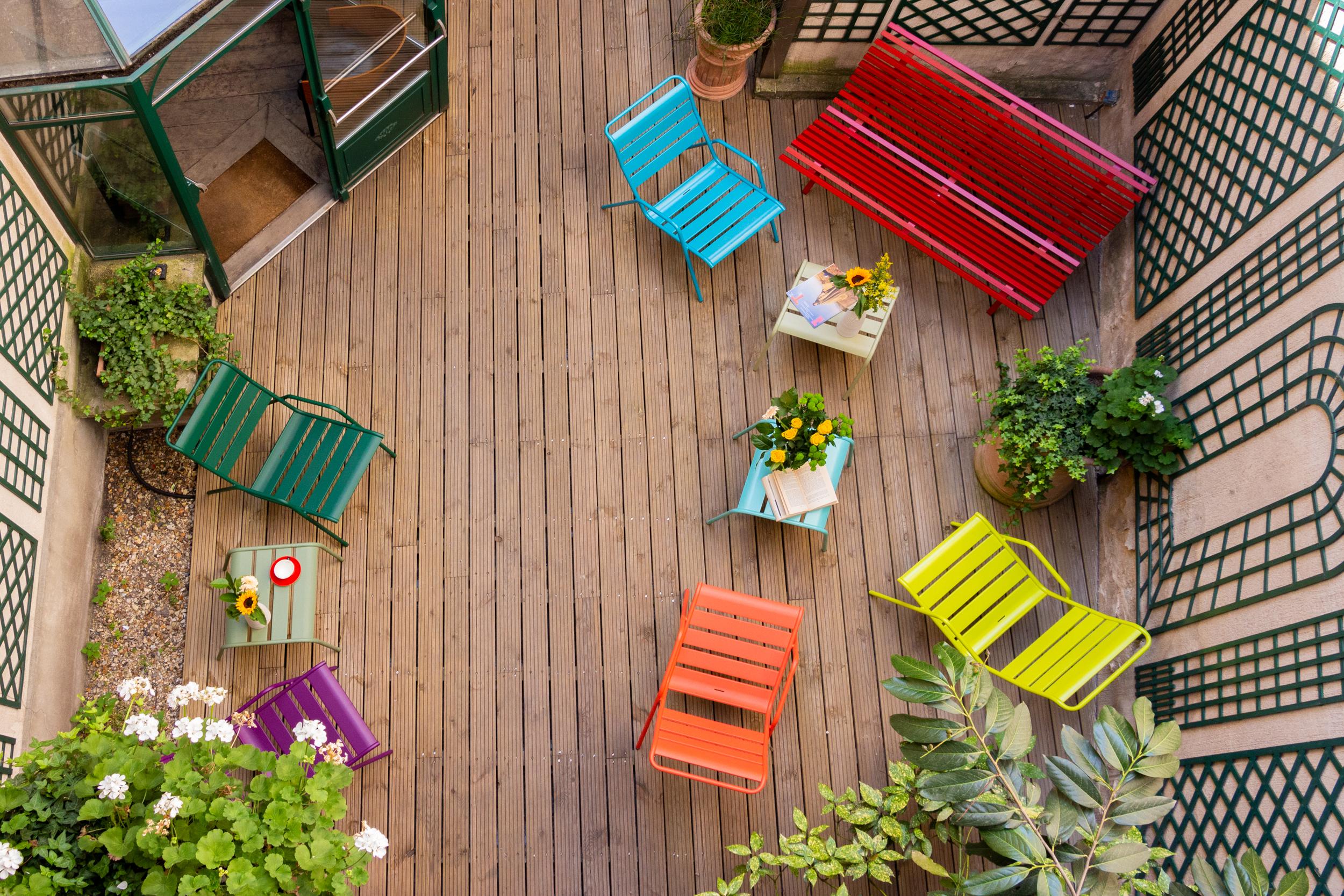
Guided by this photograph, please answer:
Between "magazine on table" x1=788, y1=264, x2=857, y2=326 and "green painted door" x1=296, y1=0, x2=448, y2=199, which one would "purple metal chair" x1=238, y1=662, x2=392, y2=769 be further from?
"magazine on table" x1=788, y1=264, x2=857, y2=326

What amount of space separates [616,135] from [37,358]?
301cm

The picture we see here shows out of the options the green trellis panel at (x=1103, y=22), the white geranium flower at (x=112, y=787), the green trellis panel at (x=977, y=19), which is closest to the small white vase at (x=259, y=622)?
the white geranium flower at (x=112, y=787)

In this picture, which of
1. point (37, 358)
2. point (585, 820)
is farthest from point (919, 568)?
point (37, 358)

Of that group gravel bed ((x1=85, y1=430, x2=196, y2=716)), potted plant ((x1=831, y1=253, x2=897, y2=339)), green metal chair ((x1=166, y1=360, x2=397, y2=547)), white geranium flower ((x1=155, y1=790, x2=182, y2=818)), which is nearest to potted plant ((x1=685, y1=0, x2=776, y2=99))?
potted plant ((x1=831, y1=253, x2=897, y2=339))

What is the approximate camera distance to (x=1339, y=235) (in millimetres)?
3781

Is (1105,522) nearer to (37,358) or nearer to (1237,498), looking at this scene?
(1237,498)

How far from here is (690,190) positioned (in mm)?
5320

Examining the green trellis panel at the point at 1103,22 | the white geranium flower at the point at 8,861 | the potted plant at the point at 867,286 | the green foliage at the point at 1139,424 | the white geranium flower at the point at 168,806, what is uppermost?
the green trellis panel at the point at 1103,22

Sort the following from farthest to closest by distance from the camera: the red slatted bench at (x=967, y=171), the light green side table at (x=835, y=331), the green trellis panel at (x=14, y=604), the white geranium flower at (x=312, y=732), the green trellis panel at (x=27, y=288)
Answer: the red slatted bench at (x=967, y=171), the light green side table at (x=835, y=331), the green trellis panel at (x=27, y=288), the green trellis panel at (x=14, y=604), the white geranium flower at (x=312, y=732)

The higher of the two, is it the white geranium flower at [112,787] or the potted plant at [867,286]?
the potted plant at [867,286]

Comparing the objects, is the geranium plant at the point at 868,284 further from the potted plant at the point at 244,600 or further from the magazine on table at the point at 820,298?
the potted plant at the point at 244,600

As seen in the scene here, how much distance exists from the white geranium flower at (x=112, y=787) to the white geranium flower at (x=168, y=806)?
113 millimetres

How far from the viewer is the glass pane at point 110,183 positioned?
4137 millimetres

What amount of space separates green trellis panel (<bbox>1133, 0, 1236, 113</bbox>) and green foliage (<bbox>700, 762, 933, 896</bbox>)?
13.3 ft
